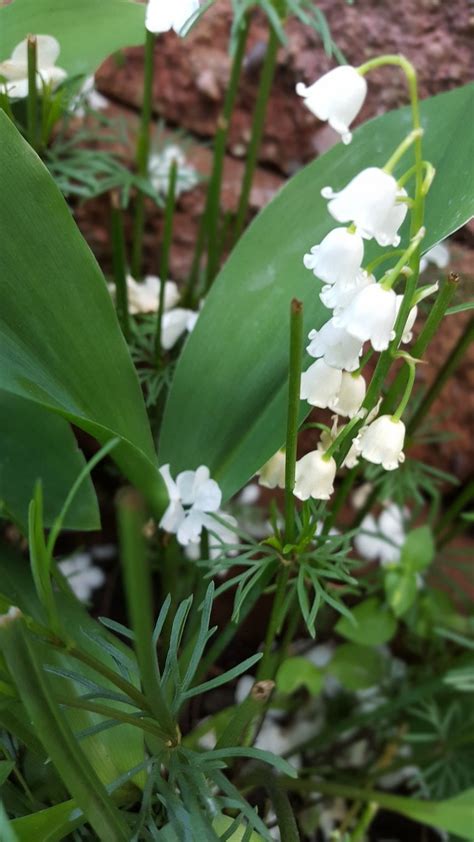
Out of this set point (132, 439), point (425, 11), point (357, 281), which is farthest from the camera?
point (425, 11)

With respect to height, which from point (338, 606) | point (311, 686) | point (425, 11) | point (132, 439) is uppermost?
point (425, 11)

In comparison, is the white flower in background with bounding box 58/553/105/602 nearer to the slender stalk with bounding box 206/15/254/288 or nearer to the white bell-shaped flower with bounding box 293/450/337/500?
the slender stalk with bounding box 206/15/254/288

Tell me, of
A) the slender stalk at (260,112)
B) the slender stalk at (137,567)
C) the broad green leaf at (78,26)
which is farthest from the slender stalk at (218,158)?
the slender stalk at (137,567)

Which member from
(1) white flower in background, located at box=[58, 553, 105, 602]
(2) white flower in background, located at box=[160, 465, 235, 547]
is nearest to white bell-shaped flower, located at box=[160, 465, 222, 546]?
(2) white flower in background, located at box=[160, 465, 235, 547]

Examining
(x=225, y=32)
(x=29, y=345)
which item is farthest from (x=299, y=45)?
(x=29, y=345)

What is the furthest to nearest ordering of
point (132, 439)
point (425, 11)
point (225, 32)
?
point (225, 32)
point (425, 11)
point (132, 439)

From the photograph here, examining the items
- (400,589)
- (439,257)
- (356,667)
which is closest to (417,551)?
(400,589)

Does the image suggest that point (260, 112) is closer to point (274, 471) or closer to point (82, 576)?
point (274, 471)

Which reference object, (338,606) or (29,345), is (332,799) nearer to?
(338,606)
